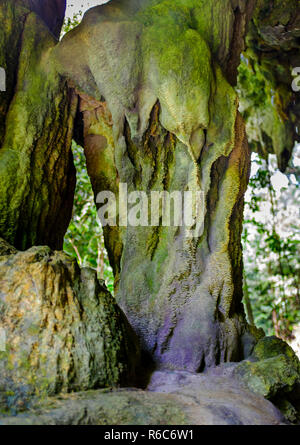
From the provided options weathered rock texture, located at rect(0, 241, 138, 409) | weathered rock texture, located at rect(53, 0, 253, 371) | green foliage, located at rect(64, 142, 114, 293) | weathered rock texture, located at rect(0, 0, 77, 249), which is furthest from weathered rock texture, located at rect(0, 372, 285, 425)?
green foliage, located at rect(64, 142, 114, 293)

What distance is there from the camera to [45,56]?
3.98 metres

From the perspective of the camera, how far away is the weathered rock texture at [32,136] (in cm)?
358

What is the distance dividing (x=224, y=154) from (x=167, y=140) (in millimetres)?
492

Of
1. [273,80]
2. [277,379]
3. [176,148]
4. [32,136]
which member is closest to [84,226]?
[273,80]

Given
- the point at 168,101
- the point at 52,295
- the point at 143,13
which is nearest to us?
the point at 52,295

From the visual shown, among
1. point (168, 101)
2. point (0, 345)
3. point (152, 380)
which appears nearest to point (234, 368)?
point (152, 380)

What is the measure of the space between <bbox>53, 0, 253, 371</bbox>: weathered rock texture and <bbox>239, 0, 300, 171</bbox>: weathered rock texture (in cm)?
203

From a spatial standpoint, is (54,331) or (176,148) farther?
(176,148)

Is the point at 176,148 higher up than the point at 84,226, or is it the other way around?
the point at 176,148

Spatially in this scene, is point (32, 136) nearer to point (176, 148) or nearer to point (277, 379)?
point (176, 148)

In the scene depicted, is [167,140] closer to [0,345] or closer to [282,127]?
[0,345]

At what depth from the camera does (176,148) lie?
3.65m

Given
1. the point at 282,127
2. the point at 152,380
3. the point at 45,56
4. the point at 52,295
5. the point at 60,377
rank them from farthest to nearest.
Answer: the point at 282,127, the point at 45,56, the point at 152,380, the point at 52,295, the point at 60,377

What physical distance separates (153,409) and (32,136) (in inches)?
91.9
